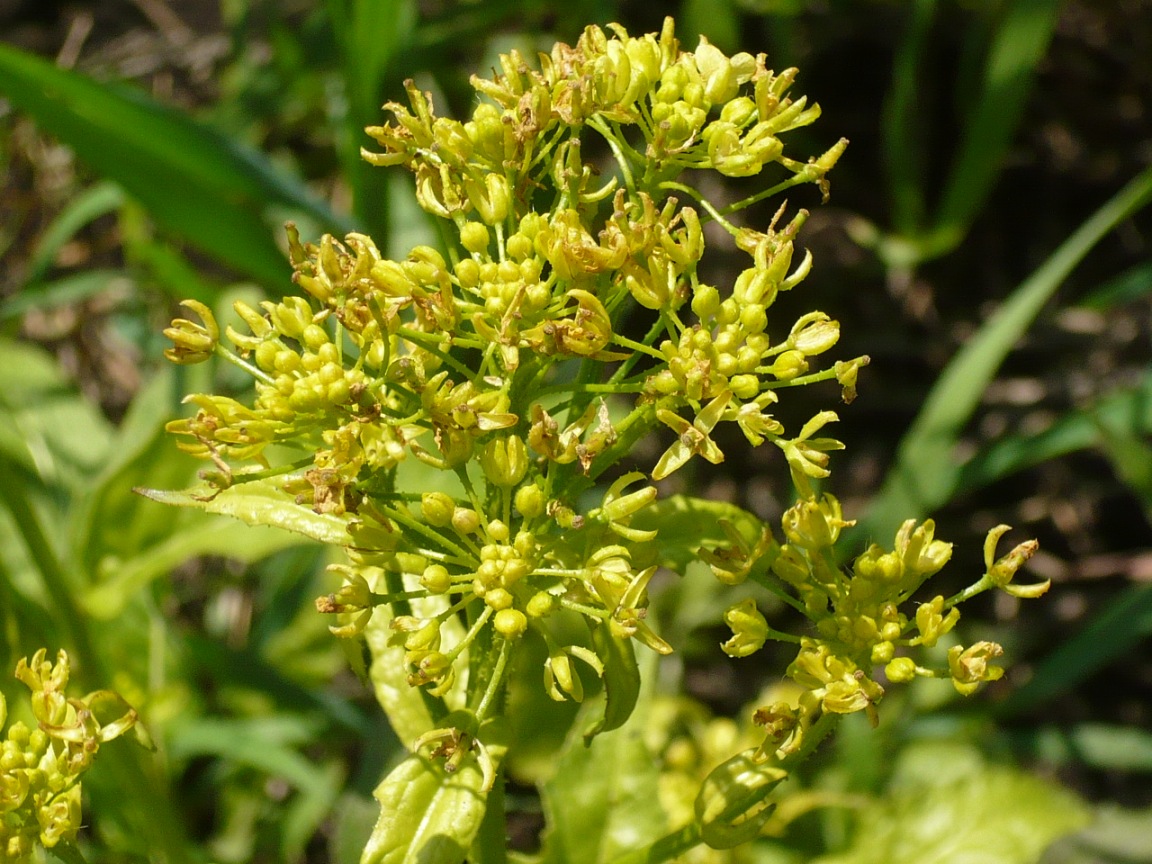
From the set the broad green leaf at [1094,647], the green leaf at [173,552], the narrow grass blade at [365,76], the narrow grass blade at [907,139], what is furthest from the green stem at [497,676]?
the narrow grass blade at [907,139]

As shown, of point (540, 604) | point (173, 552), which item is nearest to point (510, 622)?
point (540, 604)

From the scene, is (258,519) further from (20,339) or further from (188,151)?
(20,339)

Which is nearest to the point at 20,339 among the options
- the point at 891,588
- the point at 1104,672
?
the point at 891,588

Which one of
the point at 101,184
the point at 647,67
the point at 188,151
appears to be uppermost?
the point at 647,67

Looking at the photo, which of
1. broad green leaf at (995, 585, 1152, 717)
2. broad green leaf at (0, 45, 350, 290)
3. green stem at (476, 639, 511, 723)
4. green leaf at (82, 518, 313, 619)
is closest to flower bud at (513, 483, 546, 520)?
green stem at (476, 639, 511, 723)

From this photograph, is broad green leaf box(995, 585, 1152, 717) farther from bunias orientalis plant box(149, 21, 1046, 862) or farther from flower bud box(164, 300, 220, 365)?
flower bud box(164, 300, 220, 365)

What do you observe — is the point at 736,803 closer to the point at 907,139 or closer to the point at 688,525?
the point at 688,525

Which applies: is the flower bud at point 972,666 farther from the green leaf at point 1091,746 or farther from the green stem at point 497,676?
the green leaf at point 1091,746
